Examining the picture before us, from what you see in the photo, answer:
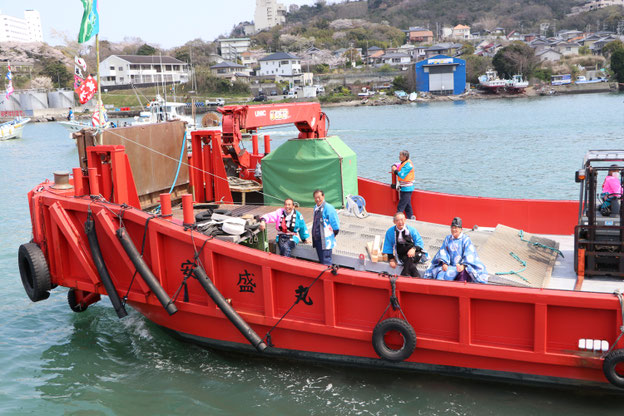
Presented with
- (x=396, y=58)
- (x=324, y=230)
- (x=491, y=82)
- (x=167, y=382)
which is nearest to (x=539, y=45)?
(x=396, y=58)

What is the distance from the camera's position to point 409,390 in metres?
8.27

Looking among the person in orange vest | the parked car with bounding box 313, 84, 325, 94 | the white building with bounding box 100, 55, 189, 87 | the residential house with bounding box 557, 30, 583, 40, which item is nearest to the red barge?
the person in orange vest

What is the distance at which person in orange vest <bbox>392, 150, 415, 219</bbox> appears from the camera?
11.7 metres

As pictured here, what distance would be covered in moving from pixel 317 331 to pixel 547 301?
2869mm

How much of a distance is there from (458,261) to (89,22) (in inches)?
277

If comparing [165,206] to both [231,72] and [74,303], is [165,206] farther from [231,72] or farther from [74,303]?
[231,72]

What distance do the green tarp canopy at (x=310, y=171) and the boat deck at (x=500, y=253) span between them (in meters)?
1.03

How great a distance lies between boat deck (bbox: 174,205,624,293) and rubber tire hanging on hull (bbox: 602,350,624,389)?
1117 mm

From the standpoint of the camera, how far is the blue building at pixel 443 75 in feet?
371

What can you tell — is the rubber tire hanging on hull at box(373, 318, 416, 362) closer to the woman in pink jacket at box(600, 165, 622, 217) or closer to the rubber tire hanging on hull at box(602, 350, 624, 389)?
the rubber tire hanging on hull at box(602, 350, 624, 389)

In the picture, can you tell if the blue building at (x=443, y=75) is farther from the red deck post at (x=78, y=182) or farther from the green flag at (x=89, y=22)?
the red deck post at (x=78, y=182)

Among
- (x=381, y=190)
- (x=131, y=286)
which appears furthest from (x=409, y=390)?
(x=381, y=190)

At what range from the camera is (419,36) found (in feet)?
624

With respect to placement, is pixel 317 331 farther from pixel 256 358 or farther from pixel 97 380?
pixel 97 380
